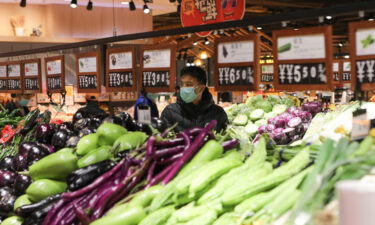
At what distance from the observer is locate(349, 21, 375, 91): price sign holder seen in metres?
2.37

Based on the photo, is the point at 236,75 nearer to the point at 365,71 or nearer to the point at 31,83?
the point at 365,71

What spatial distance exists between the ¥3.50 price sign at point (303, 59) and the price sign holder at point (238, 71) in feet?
0.63

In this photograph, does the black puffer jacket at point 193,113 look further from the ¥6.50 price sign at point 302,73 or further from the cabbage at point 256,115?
the ¥6.50 price sign at point 302,73

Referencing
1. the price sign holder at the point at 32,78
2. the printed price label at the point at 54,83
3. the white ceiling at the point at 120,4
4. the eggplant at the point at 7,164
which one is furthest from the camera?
the white ceiling at the point at 120,4

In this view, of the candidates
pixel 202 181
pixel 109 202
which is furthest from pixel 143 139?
pixel 202 181

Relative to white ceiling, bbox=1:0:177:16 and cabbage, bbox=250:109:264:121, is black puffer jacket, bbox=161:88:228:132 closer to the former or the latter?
cabbage, bbox=250:109:264:121

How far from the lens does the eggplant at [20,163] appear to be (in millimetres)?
3166

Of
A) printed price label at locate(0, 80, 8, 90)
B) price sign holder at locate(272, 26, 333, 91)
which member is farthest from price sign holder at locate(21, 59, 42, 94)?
price sign holder at locate(272, 26, 333, 91)

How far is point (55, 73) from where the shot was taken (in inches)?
189

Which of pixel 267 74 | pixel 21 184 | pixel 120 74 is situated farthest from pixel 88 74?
pixel 267 74

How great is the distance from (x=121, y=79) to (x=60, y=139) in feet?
Answer: 2.60

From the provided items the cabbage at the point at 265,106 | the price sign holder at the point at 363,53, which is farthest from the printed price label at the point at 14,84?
the price sign holder at the point at 363,53

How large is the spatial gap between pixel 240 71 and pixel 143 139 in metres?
0.76

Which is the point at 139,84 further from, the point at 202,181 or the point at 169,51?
the point at 202,181
